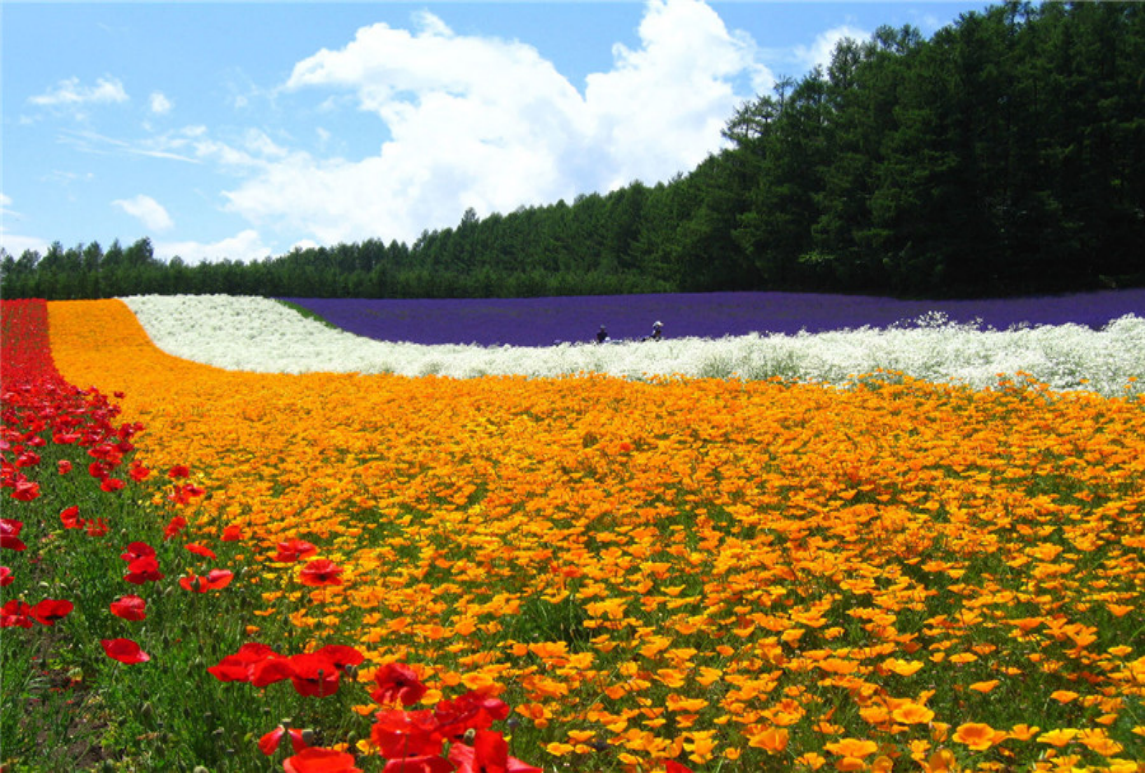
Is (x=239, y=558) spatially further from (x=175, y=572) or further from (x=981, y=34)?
(x=981, y=34)

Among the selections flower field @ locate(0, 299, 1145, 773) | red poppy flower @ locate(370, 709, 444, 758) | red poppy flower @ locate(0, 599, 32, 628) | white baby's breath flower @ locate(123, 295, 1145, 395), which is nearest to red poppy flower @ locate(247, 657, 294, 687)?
flower field @ locate(0, 299, 1145, 773)

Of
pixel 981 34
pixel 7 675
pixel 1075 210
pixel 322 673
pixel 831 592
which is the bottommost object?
pixel 7 675

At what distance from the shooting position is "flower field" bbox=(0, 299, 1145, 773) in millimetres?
2750

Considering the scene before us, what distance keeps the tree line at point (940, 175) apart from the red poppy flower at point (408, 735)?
108 ft

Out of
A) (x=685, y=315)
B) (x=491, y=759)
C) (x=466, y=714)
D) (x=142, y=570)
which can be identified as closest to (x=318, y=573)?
(x=142, y=570)

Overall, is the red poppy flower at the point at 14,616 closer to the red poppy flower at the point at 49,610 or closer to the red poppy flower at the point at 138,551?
the red poppy flower at the point at 49,610

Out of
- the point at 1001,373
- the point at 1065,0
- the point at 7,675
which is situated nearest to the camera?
the point at 7,675

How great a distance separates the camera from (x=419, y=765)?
1.66 metres

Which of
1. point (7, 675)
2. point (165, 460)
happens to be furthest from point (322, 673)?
point (165, 460)

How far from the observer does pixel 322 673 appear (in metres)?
2.04

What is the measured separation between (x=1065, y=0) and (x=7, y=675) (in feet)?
182

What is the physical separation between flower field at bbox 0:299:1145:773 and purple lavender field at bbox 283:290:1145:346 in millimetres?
10399

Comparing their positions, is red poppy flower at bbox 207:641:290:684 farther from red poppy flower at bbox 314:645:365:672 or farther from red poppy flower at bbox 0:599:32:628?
red poppy flower at bbox 0:599:32:628

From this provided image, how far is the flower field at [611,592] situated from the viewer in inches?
108
